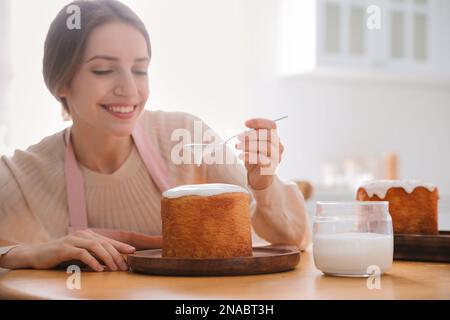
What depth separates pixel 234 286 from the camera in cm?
89

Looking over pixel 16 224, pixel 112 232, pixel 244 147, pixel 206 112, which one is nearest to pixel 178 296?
pixel 244 147

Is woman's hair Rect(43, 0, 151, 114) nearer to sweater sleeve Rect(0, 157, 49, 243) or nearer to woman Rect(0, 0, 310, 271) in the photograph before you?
woman Rect(0, 0, 310, 271)

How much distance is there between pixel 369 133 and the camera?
4.57 m

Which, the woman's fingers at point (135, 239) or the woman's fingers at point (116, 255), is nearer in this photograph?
the woman's fingers at point (116, 255)

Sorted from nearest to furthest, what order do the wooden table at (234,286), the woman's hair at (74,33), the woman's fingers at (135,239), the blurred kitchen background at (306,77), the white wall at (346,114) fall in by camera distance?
the wooden table at (234,286)
the woman's fingers at (135,239)
the woman's hair at (74,33)
the blurred kitchen background at (306,77)
the white wall at (346,114)

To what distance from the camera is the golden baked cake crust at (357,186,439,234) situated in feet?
4.21

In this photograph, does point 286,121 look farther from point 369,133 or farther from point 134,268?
point 134,268

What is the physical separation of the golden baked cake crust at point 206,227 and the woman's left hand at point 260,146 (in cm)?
18

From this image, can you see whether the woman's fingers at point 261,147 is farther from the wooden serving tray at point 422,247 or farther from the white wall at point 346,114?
the white wall at point 346,114

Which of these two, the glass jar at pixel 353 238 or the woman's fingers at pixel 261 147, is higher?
the woman's fingers at pixel 261 147

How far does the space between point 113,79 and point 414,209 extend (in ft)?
2.29

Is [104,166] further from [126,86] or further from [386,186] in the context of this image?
[386,186]

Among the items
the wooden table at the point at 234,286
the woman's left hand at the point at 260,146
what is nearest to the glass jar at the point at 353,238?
the wooden table at the point at 234,286

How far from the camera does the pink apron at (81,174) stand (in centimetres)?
157
